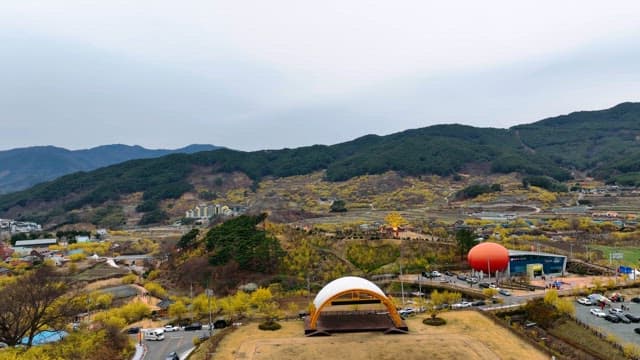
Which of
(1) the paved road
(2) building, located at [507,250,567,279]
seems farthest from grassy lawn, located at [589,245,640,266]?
(1) the paved road

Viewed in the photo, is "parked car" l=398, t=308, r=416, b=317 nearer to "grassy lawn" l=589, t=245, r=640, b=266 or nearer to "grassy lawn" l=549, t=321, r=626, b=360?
"grassy lawn" l=549, t=321, r=626, b=360

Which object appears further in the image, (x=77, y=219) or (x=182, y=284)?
(x=77, y=219)

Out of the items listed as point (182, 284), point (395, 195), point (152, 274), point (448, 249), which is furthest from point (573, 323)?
point (395, 195)

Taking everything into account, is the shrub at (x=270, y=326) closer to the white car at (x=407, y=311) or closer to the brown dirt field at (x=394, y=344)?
the brown dirt field at (x=394, y=344)

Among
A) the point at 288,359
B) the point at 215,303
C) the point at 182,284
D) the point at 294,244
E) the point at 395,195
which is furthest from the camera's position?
the point at 395,195

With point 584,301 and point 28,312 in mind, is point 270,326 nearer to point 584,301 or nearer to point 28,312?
point 28,312

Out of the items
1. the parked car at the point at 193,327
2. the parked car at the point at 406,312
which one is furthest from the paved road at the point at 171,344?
the parked car at the point at 406,312

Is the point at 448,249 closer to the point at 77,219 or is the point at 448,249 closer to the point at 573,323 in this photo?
the point at 573,323
